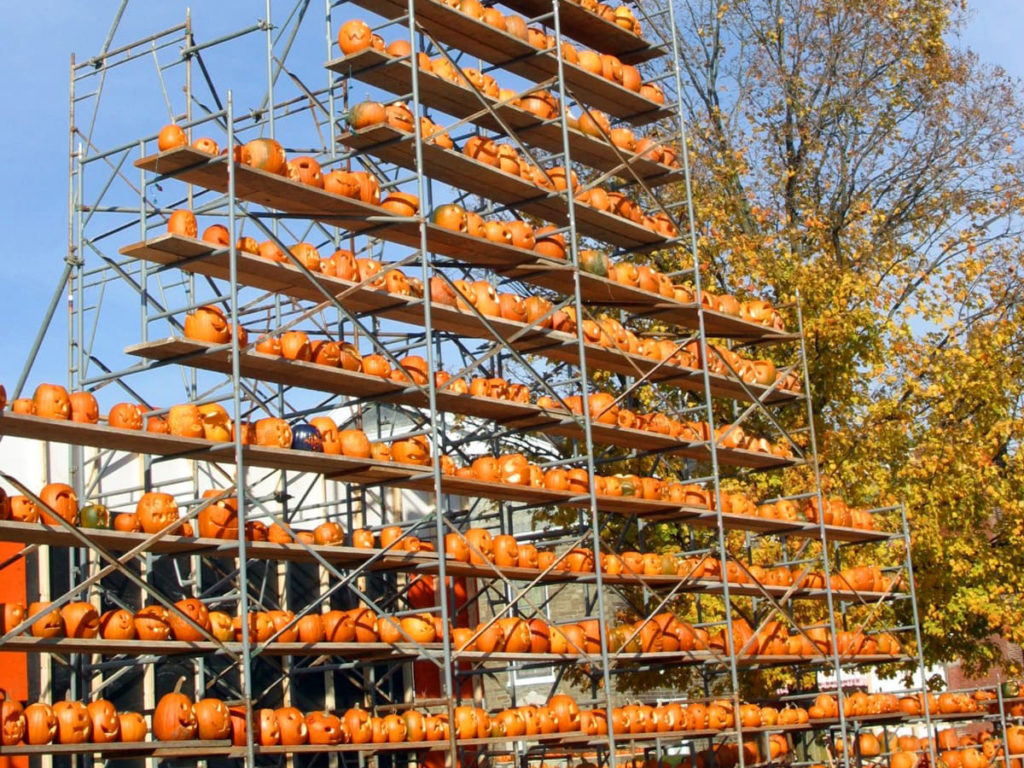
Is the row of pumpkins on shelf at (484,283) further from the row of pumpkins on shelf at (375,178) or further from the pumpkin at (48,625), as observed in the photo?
the pumpkin at (48,625)

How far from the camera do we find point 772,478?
24359mm

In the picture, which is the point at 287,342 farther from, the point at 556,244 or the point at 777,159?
the point at 777,159

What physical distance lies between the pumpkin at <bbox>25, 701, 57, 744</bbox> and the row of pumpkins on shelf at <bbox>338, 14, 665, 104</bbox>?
8.14 meters

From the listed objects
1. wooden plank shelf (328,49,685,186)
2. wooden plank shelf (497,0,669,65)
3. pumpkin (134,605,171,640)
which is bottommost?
pumpkin (134,605,171,640)

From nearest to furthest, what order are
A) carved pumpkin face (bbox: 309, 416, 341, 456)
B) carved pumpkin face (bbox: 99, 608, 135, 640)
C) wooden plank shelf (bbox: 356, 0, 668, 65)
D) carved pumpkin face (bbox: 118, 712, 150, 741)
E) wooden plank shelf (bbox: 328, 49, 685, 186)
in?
carved pumpkin face (bbox: 118, 712, 150, 741) < carved pumpkin face (bbox: 99, 608, 135, 640) < carved pumpkin face (bbox: 309, 416, 341, 456) < wooden plank shelf (bbox: 328, 49, 685, 186) < wooden plank shelf (bbox: 356, 0, 668, 65)

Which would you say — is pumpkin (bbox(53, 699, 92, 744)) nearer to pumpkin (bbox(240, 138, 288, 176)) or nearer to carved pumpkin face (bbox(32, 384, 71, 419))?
carved pumpkin face (bbox(32, 384, 71, 419))

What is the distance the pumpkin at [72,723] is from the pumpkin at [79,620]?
2.23 ft

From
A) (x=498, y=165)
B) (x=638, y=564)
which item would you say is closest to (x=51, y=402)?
(x=498, y=165)

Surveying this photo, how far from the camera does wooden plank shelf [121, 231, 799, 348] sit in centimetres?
1461

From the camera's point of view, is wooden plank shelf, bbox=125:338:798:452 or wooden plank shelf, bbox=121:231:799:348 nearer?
wooden plank shelf, bbox=125:338:798:452

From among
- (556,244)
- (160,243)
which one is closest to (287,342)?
(160,243)

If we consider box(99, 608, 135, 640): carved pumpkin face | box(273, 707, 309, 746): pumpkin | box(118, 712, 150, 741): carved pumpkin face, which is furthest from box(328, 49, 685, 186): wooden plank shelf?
box(118, 712, 150, 741): carved pumpkin face

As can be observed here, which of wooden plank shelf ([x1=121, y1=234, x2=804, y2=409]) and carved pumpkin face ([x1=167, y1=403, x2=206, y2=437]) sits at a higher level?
wooden plank shelf ([x1=121, y1=234, x2=804, y2=409])

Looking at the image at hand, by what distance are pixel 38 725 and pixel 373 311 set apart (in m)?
6.06
